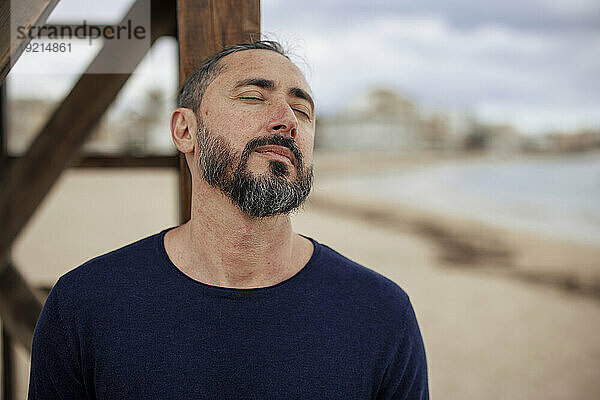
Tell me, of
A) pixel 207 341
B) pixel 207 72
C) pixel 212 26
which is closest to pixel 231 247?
pixel 207 341

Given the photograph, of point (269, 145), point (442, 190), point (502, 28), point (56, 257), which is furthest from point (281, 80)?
point (502, 28)

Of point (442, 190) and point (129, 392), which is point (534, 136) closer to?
point (442, 190)

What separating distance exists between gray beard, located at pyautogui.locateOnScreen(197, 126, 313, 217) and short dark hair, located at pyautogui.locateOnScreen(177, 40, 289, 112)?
147 millimetres

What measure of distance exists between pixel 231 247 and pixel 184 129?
0.32 metres

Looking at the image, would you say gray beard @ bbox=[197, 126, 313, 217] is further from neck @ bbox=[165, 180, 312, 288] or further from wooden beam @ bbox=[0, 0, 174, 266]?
wooden beam @ bbox=[0, 0, 174, 266]

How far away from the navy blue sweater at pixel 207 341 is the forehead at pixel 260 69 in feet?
1.49

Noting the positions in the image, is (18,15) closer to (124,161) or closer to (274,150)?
(274,150)

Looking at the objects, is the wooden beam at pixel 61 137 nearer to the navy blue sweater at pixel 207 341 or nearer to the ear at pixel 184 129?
the ear at pixel 184 129

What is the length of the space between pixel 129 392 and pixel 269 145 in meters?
0.61

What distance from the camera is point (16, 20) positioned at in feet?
4.03

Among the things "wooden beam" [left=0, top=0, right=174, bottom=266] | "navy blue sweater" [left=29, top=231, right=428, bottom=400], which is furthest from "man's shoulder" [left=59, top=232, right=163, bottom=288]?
"wooden beam" [left=0, top=0, right=174, bottom=266]

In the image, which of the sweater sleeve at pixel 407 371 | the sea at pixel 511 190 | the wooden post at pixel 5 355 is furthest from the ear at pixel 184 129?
the sea at pixel 511 190

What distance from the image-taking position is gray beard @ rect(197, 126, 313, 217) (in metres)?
1.35

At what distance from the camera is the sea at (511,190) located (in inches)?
899
